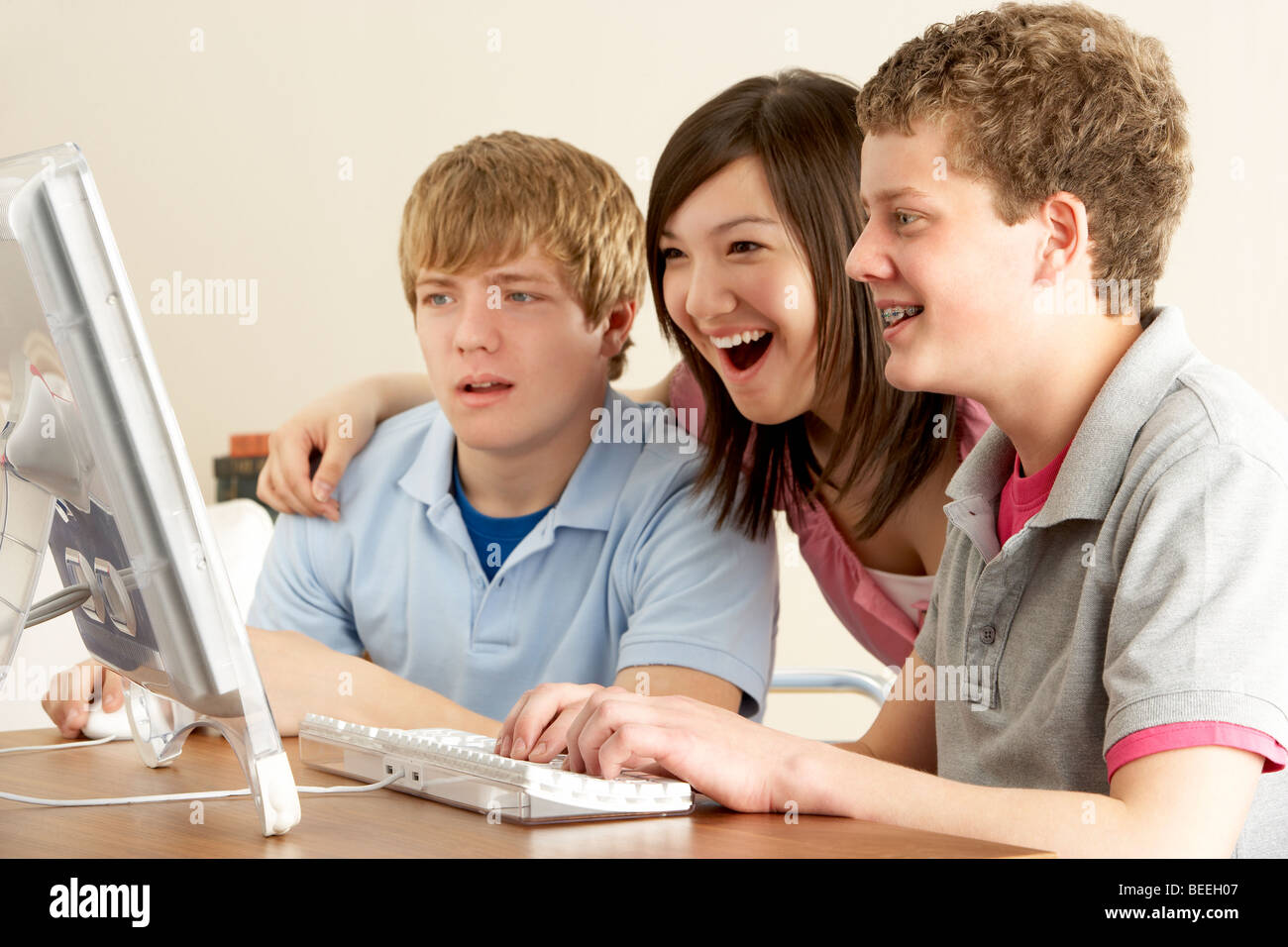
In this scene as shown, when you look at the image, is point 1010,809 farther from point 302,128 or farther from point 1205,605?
point 302,128

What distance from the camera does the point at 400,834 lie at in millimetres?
664

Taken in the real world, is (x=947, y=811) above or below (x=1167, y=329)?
below

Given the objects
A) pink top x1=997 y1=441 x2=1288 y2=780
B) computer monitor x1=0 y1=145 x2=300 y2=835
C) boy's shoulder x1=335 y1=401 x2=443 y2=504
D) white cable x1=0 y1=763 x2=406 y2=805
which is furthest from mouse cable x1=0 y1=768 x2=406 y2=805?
boy's shoulder x1=335 y1=401 x2=443 y2=504

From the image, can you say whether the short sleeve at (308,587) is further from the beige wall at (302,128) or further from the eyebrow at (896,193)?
the beige wall at (302,128)

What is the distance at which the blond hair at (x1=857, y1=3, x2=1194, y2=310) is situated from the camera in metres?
0.96

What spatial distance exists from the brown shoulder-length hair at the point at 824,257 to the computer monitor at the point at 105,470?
79 cm

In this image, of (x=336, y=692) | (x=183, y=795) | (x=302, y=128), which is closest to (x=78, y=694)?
(x=336, y=692)

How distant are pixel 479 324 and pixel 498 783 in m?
0.82

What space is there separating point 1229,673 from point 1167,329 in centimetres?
31

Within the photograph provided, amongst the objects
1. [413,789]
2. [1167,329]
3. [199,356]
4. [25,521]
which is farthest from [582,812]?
[199,356]

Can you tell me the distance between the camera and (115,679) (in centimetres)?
108

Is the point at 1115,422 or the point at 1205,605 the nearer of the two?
the point at 1205,605

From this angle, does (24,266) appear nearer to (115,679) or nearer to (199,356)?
(115,679)

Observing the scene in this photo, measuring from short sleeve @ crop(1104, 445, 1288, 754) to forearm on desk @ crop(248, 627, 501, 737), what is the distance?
0.64 m
